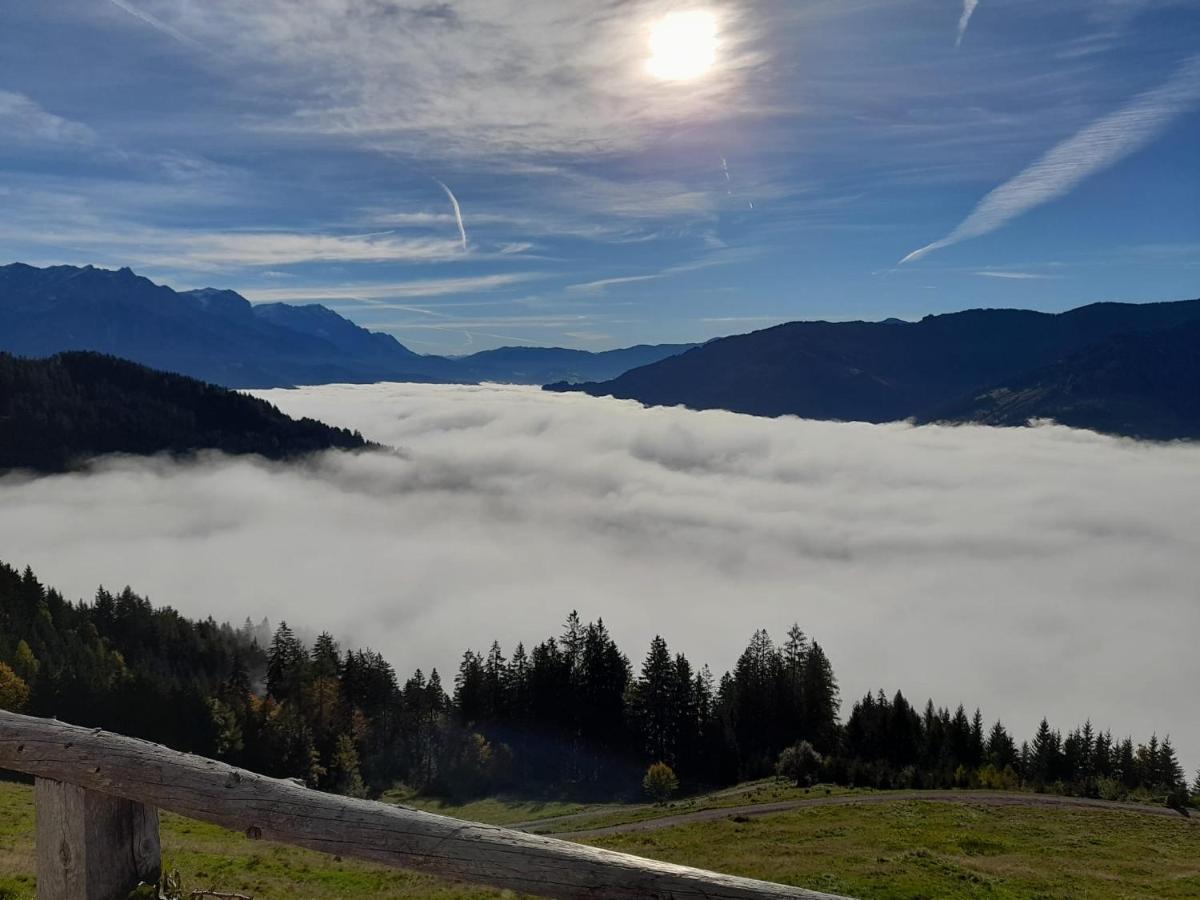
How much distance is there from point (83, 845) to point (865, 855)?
37074 mm

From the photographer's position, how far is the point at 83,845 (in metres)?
6.29

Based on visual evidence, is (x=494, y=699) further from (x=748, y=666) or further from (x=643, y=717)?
Answer: (x=748, y=666)

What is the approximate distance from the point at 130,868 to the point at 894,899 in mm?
27740

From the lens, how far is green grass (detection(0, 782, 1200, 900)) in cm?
2186

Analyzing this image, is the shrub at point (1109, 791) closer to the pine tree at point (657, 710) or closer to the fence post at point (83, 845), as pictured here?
the pine tree at point (657, 710)

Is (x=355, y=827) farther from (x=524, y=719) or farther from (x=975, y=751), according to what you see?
(x=524, y=719)

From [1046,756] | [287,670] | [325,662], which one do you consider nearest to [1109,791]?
[1046,756]

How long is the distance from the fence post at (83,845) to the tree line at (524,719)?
265 feet

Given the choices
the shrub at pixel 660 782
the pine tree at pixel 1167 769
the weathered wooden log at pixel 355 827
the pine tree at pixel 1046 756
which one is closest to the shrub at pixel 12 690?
the shrub at pixel 660 782

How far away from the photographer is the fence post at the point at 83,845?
6.25m

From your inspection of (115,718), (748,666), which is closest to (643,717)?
(748,666)

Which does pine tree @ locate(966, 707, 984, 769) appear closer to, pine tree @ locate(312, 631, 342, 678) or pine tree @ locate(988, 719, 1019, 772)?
pine tree @ locate(988, 719, 1019, 772)

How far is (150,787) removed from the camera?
20.6 ft

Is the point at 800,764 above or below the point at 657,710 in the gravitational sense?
above
